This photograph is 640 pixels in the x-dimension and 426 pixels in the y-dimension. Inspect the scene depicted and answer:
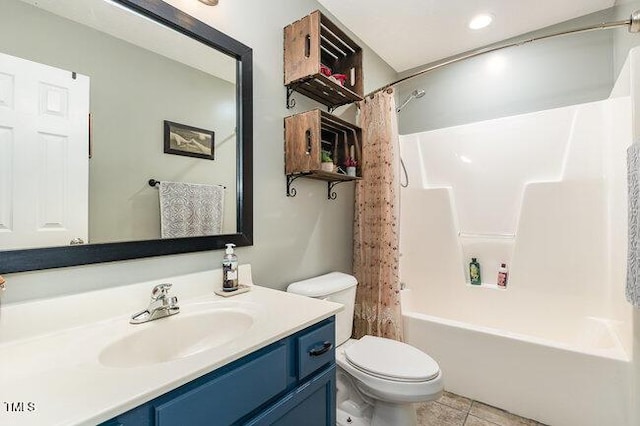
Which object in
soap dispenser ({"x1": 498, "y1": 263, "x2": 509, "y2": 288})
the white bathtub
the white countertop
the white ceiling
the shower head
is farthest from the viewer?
the shower head

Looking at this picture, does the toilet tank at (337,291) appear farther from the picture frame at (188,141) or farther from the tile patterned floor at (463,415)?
the picture frame at (188,141)

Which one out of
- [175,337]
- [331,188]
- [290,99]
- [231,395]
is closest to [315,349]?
[231,395]

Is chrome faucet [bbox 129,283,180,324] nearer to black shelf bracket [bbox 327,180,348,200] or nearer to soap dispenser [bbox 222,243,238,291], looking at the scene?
soap dispenser [bbox 222,243,238,291]

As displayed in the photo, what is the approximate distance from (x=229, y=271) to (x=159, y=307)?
300mm

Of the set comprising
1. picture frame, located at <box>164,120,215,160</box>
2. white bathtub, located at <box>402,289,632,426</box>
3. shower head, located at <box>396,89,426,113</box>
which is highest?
shower head, located at <box>396,89,426,113</box>

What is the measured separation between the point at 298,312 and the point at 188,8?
49.8 inches

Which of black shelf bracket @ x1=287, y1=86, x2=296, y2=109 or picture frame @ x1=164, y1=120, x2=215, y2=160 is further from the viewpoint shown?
black shelf bracket @ x1=287, y1=86, x2=296, y2=109

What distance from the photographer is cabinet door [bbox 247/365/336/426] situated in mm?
820

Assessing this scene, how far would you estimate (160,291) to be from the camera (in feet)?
3.35

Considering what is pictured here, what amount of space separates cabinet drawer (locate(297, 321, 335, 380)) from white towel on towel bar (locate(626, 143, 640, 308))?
118 cm

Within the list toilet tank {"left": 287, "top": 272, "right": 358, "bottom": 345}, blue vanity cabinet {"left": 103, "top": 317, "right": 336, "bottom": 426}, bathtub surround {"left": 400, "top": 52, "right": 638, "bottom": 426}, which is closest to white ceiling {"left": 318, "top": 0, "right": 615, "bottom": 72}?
bathtub surround {"left": 400, "top": 52, "right": 638, "bottom": 426}

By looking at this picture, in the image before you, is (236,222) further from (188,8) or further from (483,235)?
(483,235)

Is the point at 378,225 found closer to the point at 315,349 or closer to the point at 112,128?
the point at 315,349

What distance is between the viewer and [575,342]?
196cm
